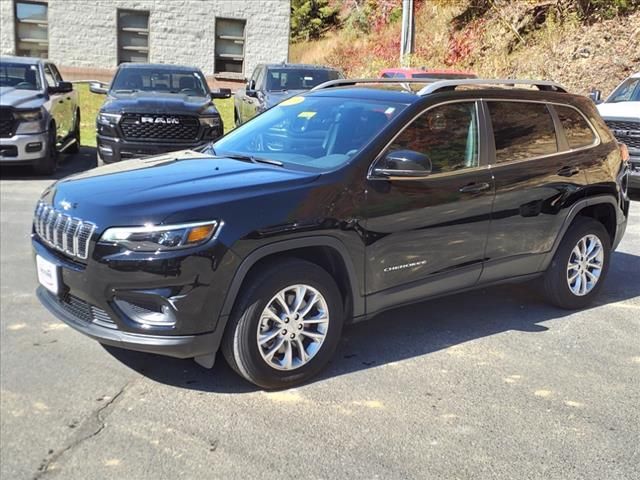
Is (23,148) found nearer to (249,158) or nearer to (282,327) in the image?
(249,158)

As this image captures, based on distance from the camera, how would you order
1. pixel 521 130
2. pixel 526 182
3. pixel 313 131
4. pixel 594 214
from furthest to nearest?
pixel 594 214 → pixel 521 130 → pixel 526 182 → pixel 313 131

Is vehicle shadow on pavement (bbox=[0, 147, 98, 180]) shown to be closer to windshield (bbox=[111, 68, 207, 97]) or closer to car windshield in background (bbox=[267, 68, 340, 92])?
windshield (bbox=[111, 68, 207, 97])

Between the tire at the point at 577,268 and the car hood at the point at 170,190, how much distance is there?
2340mm

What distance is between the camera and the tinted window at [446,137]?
4391mm

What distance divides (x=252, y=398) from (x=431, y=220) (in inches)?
61.3

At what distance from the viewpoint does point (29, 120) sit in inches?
420

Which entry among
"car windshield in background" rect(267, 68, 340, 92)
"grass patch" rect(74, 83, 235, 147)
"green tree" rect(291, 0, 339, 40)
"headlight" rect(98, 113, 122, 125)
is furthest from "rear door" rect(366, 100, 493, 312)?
"green tree" rect(291, 0, 339, 40)

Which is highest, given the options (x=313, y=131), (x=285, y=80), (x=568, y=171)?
(x=285, y=80)

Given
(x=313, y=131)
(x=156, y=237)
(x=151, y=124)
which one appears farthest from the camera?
(x=151, y=124)

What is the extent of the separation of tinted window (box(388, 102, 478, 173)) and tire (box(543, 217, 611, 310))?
1226mm

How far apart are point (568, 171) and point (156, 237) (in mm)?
3194

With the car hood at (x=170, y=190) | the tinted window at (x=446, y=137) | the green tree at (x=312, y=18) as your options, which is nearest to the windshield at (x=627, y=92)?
the tinted window at (x=446, y=137)

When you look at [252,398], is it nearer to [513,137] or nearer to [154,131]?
[513,137]

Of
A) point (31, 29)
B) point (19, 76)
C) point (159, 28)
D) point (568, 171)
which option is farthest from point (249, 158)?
point (31, 29)
